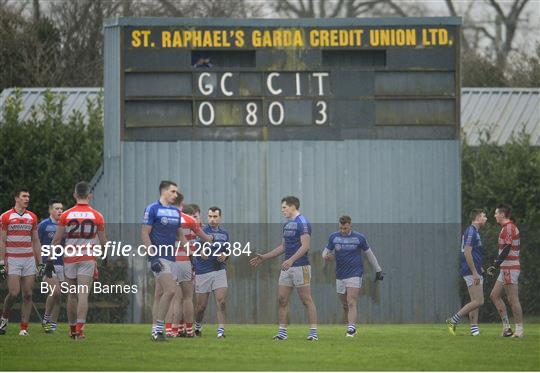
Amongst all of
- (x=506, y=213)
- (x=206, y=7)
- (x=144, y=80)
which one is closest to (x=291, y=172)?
(x=144, y=80)

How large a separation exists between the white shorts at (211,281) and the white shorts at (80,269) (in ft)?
7.81

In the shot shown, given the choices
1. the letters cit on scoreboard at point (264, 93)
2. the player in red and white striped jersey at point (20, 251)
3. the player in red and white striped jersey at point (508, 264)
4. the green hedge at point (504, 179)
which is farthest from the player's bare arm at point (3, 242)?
the green hedge at point (504, 179)

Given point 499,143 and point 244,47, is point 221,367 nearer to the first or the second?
point 244,47

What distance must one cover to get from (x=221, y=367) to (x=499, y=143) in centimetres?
2257

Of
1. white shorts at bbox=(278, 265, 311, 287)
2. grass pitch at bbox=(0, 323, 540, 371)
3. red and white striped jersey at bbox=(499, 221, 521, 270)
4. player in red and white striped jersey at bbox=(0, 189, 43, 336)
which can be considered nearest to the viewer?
grass pitch at bbox=(0, 323, 540, 371)

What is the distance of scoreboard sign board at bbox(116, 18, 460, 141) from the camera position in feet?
89.6

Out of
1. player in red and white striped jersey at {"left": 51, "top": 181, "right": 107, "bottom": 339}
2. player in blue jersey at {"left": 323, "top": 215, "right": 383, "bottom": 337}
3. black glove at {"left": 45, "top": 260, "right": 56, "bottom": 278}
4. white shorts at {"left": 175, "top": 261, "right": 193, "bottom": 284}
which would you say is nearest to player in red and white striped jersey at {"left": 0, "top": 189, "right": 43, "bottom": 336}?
black glove at {"left": 45, "top": 260, "right": 56, "bottom": 278}

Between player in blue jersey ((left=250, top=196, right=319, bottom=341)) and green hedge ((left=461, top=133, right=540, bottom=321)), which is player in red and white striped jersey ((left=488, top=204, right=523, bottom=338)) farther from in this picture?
green hedge ((left=461, top=133, right=540, bottom=321))

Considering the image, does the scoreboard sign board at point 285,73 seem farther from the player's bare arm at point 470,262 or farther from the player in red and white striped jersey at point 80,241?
the player in red and white striped jersey at point 80,241

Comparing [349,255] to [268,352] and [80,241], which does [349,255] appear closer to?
[268,352]

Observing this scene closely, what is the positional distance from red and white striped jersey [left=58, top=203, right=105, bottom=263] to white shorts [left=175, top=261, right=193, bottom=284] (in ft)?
5.10

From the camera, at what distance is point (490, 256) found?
30141 mm

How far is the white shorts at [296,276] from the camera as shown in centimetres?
2116

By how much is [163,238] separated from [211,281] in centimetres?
246
